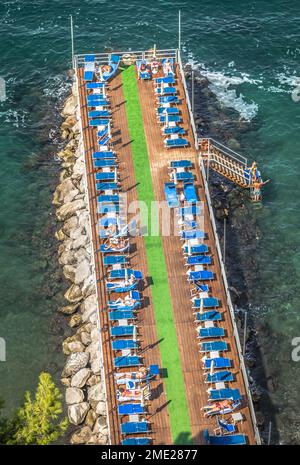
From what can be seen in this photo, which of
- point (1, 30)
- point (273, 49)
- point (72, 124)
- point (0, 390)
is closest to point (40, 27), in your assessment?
point (1, 30)

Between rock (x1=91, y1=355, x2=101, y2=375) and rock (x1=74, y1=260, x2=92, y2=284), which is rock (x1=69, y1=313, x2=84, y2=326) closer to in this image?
rock (x1=74, y1=260, x2=92, y2=284)

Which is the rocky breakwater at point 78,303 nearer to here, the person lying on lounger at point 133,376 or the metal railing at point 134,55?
the person lying on lounger at point 133,376

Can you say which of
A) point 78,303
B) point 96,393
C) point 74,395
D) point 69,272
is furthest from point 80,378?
point 69,272

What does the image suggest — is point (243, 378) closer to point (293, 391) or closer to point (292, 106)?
point (293, 391)


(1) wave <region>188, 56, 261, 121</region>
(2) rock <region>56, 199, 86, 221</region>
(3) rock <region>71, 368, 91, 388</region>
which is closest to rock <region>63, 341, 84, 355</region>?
(3) rock <region>71, 368, 91, 388</region>

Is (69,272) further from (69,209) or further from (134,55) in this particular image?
(134,55)

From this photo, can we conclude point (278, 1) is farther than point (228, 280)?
Yes
